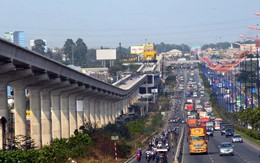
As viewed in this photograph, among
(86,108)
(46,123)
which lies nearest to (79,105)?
(86,108)

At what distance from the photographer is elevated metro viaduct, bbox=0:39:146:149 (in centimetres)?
5332

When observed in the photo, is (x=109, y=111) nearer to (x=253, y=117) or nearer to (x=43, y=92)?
(x=253, y=117)

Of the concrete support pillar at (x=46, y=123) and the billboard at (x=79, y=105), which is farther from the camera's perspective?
the billboard at (x=79, y=105)

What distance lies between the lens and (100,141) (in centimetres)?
6888

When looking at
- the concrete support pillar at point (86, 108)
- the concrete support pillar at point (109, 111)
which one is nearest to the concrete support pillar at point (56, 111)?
the concrete support pillar at point (86, 108)

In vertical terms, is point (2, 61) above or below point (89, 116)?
above

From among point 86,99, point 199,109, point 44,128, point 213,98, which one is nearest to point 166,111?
point 199,109

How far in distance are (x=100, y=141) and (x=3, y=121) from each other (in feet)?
107

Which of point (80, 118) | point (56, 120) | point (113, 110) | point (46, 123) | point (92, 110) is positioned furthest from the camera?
point (113, 110)

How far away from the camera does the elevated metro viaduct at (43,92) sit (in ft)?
175

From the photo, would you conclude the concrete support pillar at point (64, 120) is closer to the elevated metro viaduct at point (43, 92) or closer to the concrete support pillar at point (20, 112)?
the elevated metro viaduct at point (43, 92)

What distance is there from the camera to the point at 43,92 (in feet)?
235

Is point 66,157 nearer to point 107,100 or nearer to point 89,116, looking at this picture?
point 89,116

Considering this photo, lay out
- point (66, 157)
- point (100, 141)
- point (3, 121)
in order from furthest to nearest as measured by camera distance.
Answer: point (100, 141) → point (66, 157) → point (3, 121)
